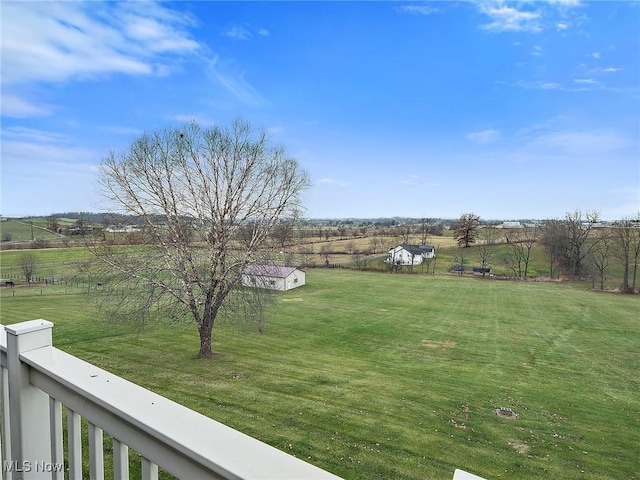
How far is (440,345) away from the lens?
1392 cm

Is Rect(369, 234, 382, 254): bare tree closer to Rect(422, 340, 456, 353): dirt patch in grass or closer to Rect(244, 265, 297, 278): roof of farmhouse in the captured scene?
Rect(422, 340, 456, 353): dirt patch in grass

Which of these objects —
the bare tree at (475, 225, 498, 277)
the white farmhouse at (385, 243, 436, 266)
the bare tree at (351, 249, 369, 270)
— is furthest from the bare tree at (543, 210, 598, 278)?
the bare tree at (351, 249, 369, 270)

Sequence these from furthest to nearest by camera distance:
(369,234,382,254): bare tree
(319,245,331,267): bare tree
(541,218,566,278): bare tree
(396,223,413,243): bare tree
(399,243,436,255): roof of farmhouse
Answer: (396,223,413,243): bare tree < (369,234,382,254): bare tree < (399,243,436,255): roof of farmhouse < (319,245,331,267): bare tree < (541,218,566,278): bare tree

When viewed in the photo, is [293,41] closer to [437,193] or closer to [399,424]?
[399,424]

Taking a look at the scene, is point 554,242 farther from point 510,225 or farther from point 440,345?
point 440,345

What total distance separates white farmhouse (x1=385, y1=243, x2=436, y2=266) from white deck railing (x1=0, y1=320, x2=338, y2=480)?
3800 cm

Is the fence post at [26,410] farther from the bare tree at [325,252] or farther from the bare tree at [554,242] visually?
the bare tree at [554,242]

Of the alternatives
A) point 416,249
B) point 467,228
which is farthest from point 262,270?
point 467,228

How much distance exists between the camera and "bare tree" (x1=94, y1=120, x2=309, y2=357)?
28.0ft

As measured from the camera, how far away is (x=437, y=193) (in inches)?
1969

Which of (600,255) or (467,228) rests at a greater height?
(467,228)

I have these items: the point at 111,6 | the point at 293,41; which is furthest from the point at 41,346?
the point at 293,41
